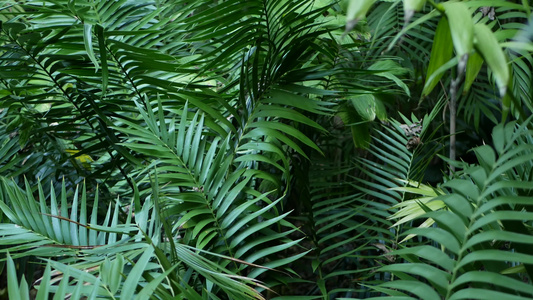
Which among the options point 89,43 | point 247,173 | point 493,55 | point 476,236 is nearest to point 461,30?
point 493,55

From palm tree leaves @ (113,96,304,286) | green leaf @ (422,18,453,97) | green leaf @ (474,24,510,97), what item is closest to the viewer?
green leaf @ (474,24,510,97)

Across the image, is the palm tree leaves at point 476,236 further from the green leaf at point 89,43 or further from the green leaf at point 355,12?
the green leaf at point 89,43

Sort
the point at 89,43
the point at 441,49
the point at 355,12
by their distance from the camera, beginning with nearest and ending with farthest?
the point at 355,12 → the point at 441,49 → the point at 89,43

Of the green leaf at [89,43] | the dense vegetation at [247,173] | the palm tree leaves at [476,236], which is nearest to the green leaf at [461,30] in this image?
the dense vegetation at [247,173]

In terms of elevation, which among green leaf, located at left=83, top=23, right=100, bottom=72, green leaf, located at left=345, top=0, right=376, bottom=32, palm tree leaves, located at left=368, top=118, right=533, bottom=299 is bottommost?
palm tree leaves, located at left=368, top=118, right=533, bottom=299

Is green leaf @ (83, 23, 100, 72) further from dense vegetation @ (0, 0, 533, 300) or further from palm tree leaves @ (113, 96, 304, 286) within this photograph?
palm tree leaves @ (113, 96, 304, 286)

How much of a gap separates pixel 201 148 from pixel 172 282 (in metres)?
0.32

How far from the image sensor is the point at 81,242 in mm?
850

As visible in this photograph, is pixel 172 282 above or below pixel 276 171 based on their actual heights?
below

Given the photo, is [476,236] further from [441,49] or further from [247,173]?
[247,173]

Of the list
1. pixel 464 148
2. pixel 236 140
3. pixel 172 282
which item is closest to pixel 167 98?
pixel 236 140

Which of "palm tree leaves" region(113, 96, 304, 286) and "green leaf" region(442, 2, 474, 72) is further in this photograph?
"palm tree leaves" region(113, 96, 304, 286)

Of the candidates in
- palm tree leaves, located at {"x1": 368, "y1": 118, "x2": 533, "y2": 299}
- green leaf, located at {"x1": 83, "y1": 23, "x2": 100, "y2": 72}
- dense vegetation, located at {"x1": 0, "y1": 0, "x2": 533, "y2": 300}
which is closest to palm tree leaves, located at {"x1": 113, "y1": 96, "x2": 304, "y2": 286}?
dense vegetation, located at {"x1": 0, "y1": 0, "x2": 533, "y2": 300}

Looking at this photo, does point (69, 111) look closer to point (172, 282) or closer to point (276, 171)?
point (276, 171)
